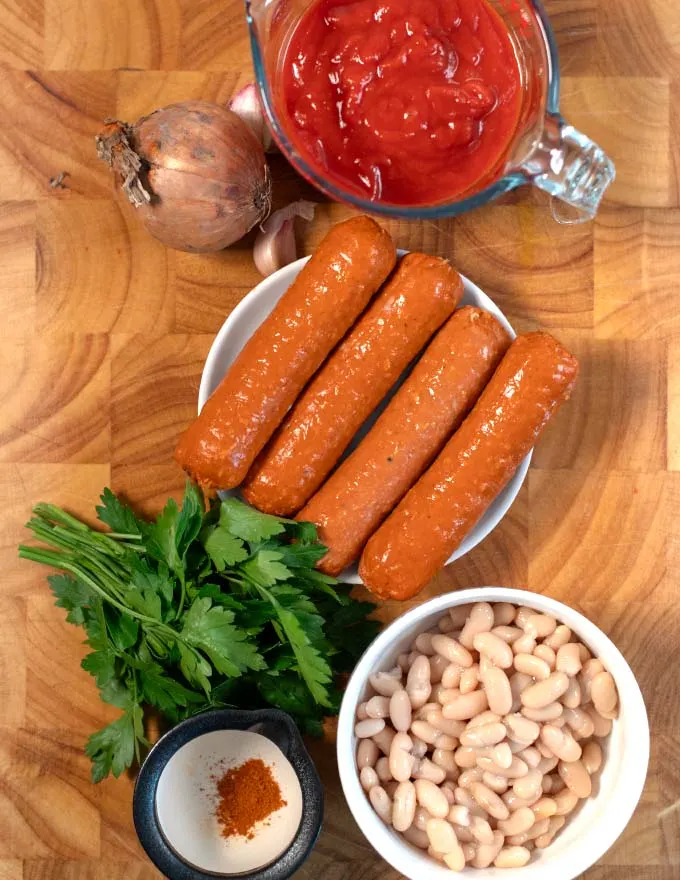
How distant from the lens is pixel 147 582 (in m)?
1.51

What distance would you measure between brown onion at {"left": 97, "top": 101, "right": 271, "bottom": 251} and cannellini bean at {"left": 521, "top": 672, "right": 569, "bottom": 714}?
3.02 feet

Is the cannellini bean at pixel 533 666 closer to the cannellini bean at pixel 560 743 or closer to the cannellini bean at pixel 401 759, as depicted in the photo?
the cannellini bean at pixel 560 743

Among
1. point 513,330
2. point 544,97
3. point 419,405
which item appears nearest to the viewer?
point 544,97

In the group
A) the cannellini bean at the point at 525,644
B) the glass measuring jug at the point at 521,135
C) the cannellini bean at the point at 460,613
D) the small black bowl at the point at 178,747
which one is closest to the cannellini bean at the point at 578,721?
the cannellini bean at the point at 525,644

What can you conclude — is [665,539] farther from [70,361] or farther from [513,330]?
[70,361]

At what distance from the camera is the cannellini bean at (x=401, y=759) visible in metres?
1.53

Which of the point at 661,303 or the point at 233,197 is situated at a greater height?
the point at 233,197

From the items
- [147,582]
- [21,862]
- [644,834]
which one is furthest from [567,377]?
[21,862]

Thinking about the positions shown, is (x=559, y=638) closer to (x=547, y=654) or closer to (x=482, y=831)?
(x=547, y=654)

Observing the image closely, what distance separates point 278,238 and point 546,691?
90 cm

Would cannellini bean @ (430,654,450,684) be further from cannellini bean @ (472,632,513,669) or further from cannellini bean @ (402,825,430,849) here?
cannellini bean @ (402,825,430,849)

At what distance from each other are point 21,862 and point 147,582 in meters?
0.67

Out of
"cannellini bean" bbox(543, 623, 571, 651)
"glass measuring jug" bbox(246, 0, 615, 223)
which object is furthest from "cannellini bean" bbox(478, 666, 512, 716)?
"glass measuring jug" bbox(246, 0, 615, 223)

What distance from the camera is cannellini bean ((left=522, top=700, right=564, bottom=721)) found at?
4.97 feet
